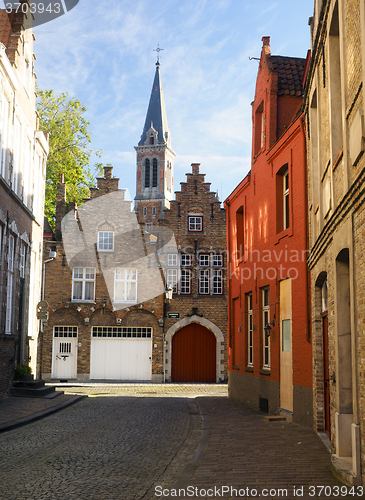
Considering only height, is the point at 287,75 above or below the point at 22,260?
above

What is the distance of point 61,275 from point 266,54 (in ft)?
57.6

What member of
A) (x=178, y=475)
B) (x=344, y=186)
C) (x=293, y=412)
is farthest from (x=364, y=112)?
(x=293, y=412)

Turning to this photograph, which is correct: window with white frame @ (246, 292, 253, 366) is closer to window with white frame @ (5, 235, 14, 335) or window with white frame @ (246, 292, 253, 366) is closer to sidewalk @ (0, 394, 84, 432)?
sidewalk @ (0, 394, 84, 432)

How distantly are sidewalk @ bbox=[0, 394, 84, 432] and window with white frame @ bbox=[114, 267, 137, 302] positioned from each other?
39.0 feet

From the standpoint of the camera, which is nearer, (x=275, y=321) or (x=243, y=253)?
(x=275, y=321)

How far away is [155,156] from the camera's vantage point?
85.2 meters

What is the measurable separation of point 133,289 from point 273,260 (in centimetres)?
1668

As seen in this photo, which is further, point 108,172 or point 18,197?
point 108,172

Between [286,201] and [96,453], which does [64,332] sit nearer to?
[286,201]

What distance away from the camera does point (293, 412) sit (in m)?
11.8

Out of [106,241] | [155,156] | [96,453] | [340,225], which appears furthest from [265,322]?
[155,156]

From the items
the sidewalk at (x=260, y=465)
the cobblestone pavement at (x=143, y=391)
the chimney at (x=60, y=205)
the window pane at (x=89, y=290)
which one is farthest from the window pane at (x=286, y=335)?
the chimney at (x=60, y=205)

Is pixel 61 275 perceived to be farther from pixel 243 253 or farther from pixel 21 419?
pixel 21 419

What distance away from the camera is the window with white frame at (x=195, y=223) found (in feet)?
102
